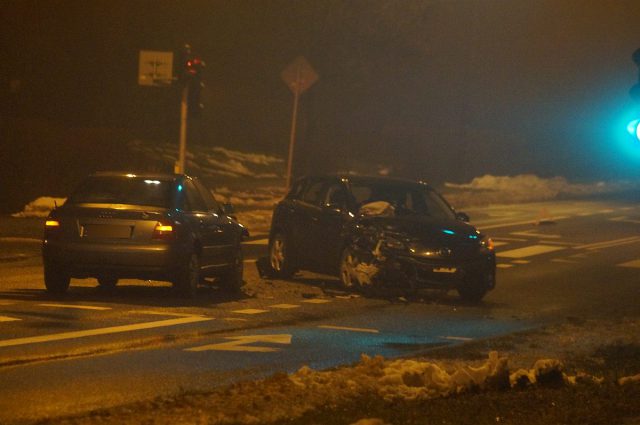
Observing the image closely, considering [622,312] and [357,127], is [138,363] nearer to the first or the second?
[622,312]

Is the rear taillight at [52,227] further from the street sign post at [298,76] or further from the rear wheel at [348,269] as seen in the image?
the street sign post at [298,76]

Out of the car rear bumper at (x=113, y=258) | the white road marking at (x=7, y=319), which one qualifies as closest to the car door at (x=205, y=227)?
the car rear bumper at (x=113, y=258)

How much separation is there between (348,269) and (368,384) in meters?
7.26

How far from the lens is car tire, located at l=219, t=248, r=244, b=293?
1503cm

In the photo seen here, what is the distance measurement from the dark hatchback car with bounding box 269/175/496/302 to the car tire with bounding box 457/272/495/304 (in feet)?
0.04

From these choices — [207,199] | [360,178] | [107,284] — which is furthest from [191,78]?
[107,284]

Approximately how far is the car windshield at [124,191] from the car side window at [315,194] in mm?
3046

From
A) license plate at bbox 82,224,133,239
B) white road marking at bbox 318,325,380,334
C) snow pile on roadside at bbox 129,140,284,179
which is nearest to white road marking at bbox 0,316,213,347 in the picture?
white road marking at bbox 318,325,380,334

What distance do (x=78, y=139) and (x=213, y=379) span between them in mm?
24005

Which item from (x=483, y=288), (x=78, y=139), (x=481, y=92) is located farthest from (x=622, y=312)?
(x=481, y=92)

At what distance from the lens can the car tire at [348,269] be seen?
1534 centimetres

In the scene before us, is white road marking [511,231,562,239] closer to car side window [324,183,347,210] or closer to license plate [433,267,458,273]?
car side window [324,183,347,210]

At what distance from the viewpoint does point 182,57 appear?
77.4ft

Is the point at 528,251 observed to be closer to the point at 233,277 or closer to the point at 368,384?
the point at 233,277
